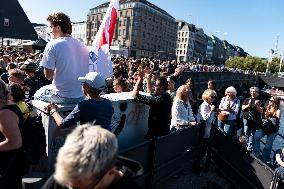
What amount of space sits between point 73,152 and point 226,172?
5.40 meters

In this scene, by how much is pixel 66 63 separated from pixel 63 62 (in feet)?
0.14

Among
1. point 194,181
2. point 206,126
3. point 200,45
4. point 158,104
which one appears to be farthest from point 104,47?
point 200,45

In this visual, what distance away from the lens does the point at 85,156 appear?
1736 mm

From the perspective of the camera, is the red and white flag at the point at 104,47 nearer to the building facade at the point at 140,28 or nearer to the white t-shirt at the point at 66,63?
the white t-shirt at the point at 66,63

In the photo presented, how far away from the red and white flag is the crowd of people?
0.34 m

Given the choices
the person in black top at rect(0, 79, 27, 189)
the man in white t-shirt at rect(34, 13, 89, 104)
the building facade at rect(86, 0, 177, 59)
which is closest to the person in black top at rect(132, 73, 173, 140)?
the man in white t-shirt at rect(34, 13, 89, 104)

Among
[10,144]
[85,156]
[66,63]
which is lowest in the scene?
[10,144]

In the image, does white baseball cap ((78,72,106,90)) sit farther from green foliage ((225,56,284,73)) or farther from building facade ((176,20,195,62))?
building facade ((176,20,195,62))

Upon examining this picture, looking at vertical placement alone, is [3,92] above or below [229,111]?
above

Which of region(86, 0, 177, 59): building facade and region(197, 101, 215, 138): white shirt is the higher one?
region(86, 0, 177, 59): building facade

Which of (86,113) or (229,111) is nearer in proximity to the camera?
(86,113)

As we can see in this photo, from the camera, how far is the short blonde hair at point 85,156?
5.71 feet

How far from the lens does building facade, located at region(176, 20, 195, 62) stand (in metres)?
127

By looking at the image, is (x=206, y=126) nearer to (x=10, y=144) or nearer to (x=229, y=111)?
(x=229, y=111)
